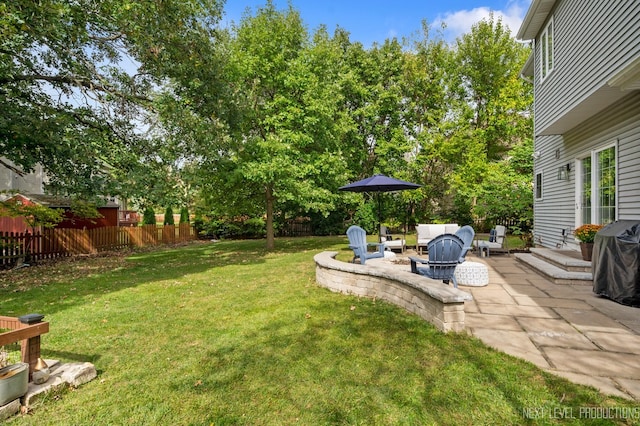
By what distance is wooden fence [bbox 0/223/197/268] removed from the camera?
9883mm

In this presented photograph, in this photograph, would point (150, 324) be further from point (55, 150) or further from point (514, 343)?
point (55, 150)

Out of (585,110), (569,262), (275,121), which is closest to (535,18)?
(585,110)

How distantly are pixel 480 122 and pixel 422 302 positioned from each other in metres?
20.4

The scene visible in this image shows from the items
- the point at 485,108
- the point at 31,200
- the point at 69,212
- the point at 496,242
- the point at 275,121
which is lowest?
the point at 496,242

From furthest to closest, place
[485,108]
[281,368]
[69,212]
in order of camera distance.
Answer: [485,108] < [69,212] < [281,368]

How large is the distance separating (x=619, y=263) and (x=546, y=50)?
7.64m

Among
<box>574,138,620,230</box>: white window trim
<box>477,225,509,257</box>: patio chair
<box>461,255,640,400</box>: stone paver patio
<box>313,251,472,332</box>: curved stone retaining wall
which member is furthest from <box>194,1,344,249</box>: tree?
<box>461,255,640,400</box>: stone paver patio

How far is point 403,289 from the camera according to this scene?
14.5 feet

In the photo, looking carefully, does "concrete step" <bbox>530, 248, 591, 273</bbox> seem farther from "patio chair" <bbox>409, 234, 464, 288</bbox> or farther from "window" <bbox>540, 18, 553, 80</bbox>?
"window" <bbox>540, 18, 553, 80</bbox>

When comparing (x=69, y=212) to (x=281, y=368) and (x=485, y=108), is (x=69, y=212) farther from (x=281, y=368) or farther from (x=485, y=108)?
(x=485, y=108)

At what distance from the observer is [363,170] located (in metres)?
20.4

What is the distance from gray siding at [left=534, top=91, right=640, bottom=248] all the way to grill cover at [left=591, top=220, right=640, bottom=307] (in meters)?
1.72

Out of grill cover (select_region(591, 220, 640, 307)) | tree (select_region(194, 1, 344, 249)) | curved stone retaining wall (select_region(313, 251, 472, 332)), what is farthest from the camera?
tree (select_region(194, 1, 344, 249))

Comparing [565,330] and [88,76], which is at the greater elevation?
[88,76]
